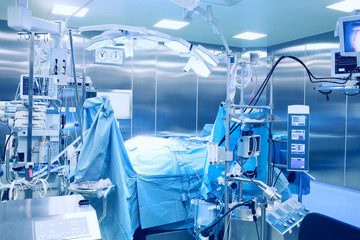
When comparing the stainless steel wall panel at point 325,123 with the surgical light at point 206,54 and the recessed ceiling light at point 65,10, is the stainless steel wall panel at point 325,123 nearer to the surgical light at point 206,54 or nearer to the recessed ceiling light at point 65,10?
the surgical light at point 206,54

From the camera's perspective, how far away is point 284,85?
23.4 feet

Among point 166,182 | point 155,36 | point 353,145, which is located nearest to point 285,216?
point 166,182

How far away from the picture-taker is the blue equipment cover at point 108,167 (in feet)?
8.73

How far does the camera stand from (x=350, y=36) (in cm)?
256

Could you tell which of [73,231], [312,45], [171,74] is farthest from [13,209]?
[312,45]

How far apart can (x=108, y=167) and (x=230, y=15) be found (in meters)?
3.28

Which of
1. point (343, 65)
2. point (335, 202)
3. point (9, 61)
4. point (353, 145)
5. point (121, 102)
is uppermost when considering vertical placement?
point (9, 61)

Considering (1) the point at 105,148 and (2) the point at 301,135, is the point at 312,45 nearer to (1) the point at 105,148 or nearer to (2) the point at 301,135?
(2) the point at 301,135

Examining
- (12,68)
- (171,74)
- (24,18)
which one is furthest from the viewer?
(171,74)

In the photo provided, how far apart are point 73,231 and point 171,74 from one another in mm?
5889

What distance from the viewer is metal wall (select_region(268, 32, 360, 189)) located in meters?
5.64

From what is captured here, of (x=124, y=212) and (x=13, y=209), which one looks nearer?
(x=13, y=209)

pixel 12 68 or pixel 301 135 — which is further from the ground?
pixel 12 68

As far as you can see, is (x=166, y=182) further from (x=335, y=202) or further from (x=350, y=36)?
(x=335, y=202)
